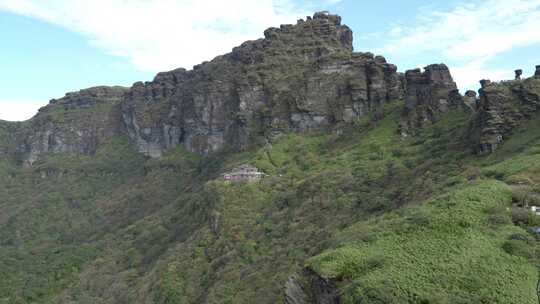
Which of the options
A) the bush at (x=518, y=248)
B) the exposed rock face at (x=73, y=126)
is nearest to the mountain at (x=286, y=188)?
the bush at (x=518, y=248)

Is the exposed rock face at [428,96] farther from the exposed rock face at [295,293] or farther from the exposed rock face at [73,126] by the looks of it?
the exposed rock face at [73,126]

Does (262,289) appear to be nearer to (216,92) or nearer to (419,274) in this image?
(419,274)

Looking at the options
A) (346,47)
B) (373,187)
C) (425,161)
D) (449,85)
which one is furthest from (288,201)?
(346,47)

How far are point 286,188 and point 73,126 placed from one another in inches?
3777

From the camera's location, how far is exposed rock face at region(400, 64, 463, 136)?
6931 centimetres

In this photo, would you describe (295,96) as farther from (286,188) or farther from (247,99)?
(286,188)

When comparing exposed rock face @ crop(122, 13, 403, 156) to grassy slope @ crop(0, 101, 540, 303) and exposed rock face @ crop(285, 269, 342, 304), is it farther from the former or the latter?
exposed rock face @ crop(285, 269, 342, 304)

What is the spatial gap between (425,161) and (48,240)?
7895cm

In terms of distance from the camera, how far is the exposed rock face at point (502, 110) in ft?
159

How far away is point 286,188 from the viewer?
71.8 metres

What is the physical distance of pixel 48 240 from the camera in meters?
107

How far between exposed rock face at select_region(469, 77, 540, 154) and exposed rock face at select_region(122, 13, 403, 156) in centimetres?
3252

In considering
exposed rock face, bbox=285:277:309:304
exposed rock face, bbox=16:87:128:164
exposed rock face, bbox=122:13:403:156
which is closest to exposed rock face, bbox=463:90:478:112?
exposed rock face, bbox=122:13:403:156

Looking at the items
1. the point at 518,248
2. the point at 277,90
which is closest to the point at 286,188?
the point at 277,90
